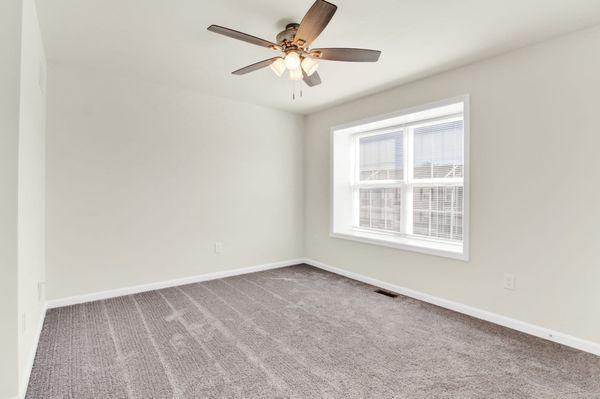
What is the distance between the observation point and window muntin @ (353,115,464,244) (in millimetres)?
3396

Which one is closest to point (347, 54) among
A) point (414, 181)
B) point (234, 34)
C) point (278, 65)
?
point (278, 65)

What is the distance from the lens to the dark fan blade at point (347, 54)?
218cm

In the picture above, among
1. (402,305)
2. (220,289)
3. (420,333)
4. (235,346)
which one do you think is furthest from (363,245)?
(235,346)

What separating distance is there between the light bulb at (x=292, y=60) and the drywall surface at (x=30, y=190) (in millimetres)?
1579

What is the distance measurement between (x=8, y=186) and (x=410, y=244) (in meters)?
3.43

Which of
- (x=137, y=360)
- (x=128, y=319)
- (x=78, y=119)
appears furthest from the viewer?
(x=78, y=119)

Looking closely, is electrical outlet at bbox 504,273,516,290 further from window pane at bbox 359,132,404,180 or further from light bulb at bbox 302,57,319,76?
light bulb at bbox 302,57,319,76

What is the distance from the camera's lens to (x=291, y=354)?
2.25 m

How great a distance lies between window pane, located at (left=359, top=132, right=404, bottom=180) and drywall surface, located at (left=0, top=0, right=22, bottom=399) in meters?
3.63

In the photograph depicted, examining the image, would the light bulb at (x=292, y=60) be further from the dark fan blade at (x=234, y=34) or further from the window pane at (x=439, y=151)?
the window pane at (x=439, y=151)

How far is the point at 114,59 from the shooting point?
2943 mm

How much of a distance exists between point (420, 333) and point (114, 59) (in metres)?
3.72

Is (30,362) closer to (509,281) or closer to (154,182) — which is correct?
(154,182)

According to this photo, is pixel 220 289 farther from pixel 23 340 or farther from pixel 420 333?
pixel 420 333
